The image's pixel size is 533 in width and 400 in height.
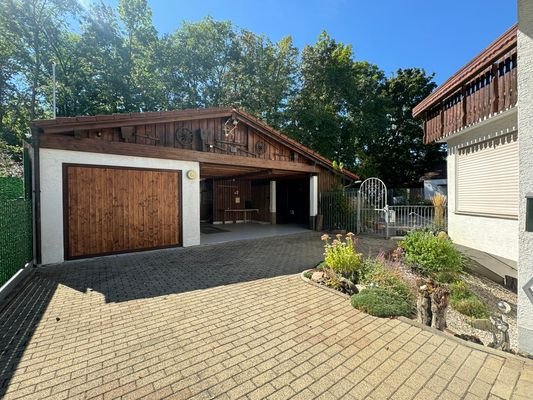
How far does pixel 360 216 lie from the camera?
11852mm

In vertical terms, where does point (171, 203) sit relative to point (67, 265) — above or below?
above

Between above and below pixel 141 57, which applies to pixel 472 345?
below

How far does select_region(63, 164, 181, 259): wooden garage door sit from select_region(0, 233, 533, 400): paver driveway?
2.05 meters

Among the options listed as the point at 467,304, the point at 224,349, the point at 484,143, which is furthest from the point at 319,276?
the point at 484,143

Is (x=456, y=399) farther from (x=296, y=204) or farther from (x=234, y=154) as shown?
(x=296, y=204)

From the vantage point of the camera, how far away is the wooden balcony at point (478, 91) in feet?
18.1

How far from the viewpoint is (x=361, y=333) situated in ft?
10.7

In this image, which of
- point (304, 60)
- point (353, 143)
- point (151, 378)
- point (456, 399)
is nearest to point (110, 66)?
point (304, 60)

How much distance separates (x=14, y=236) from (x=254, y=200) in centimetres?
1258

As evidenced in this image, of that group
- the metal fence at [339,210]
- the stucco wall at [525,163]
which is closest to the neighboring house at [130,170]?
the metal fence at [339,210]

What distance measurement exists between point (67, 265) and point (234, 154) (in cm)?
591

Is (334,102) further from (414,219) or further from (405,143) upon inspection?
(414,219)

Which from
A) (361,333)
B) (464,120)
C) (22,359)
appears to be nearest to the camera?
(22,359)

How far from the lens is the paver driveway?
2338 mm
